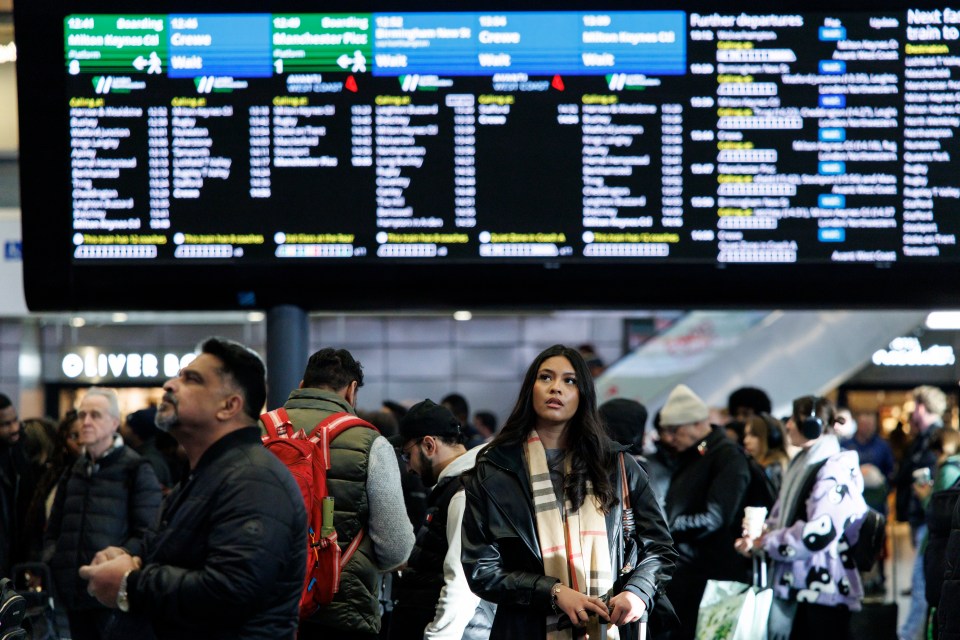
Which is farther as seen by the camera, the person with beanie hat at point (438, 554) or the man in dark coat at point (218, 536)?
the person with beanie hat at point (438, 554)

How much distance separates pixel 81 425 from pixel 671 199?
3.30 metres

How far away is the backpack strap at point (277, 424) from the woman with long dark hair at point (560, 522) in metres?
0.93

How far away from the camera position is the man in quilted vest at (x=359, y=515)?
4914 millimetres

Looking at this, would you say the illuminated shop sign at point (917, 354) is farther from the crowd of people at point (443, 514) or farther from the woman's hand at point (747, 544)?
the woman's hand at point (747, 544)

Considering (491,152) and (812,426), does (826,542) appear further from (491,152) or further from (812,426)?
(491,152)

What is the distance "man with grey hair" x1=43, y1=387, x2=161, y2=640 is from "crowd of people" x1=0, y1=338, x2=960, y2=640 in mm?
11

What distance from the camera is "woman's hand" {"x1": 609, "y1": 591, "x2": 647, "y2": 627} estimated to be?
3914 mm

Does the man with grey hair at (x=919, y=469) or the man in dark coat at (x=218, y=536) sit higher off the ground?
the man in dark coat at (x=218, y=536)

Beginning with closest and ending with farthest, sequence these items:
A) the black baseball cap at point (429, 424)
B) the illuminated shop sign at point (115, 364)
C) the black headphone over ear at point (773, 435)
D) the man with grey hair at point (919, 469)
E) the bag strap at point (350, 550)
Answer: the bag strap at point (350, 550) → the black baseball cap at point (429, 424) → the black headphone over ear at point (773, 435) → the man with grey hair at point (919, 469) → the illuminated shop sign at point (115, 364)

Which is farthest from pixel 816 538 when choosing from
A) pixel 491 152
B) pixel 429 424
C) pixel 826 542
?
pixel 491 152

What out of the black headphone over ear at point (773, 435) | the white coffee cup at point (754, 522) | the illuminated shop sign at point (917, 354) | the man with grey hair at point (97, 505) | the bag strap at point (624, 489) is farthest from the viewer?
the illuminated shop sign at point (917, 354)

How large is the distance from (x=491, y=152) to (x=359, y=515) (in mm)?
2659

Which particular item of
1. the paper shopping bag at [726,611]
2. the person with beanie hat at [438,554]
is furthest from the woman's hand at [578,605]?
the paper shopping bag at [726,611]

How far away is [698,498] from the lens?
23.6ft
